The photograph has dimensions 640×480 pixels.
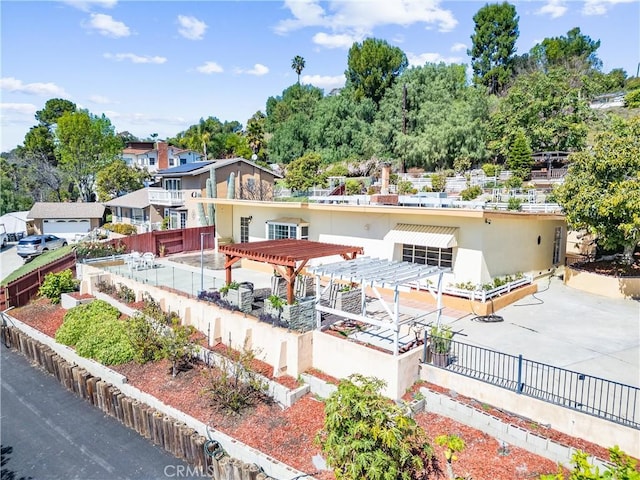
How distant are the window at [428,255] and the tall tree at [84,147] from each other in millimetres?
52333

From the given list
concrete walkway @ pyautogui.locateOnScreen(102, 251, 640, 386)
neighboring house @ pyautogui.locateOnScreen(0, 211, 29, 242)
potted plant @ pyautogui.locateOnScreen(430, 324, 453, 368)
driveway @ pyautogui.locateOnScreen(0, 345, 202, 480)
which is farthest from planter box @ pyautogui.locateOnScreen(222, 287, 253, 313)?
neighboring house @ pyautogui.locateOnScreen(0, 211, 29, 242)

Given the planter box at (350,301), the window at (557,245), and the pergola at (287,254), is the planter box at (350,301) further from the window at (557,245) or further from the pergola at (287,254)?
the window at (557,245)

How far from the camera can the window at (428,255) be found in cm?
1809

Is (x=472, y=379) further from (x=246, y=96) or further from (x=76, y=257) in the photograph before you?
(x=246, y=96)

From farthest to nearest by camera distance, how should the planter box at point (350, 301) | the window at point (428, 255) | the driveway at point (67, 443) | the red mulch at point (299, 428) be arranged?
the window at point (428, 255) → the planter box at point (350, 301) → the driveway at point (67, 443) → the red mulch at point (299, 428)

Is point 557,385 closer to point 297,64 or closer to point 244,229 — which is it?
point 244,229

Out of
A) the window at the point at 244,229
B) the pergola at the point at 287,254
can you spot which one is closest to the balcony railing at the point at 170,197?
the window at the point at 244,229

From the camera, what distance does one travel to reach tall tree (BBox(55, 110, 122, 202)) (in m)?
56.0

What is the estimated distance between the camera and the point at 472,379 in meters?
10.4

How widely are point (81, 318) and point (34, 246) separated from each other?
23.0 meters

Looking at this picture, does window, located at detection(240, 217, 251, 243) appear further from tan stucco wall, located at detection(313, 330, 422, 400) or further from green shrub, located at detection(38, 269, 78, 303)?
tan stucco wall, located at detection(313, 330, 422, 400)

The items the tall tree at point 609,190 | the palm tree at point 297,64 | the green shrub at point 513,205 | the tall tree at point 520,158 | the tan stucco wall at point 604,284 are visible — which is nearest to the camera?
the tall tree at point 609,190

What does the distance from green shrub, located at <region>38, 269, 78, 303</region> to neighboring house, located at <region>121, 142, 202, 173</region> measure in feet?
153

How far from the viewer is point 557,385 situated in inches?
410
